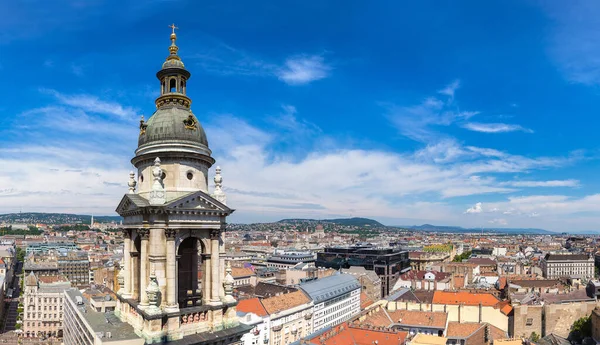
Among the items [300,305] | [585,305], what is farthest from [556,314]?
[300,305]

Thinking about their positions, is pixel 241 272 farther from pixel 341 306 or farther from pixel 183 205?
pixel 183 205

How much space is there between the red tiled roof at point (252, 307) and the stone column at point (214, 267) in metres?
59.7

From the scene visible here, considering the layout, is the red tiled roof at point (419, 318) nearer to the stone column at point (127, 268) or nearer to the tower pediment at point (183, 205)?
the tower pediment at point (183, 205)

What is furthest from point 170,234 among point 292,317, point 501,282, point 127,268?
point 501,282

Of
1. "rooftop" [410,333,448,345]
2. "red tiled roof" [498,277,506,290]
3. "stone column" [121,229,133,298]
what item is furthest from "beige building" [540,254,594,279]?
"stone column" [121,229,133,298]

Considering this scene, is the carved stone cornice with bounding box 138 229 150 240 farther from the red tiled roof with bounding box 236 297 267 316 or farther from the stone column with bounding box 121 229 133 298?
the red tiled roof with bounding box 236 297 267 316

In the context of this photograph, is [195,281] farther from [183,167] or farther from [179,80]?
[179,80]

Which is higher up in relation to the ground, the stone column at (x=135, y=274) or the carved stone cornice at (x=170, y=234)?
the carved stone cornice at (x=170, y=234)

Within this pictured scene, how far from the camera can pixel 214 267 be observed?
73.8 ft

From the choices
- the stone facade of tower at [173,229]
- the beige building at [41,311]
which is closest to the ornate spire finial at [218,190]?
the stone facade of tower at [173,229]

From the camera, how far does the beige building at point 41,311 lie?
107 m

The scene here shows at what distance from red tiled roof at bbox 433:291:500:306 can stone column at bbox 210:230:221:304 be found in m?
80.5

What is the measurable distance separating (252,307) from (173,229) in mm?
63405

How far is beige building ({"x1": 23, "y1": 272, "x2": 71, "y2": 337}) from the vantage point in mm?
106875
